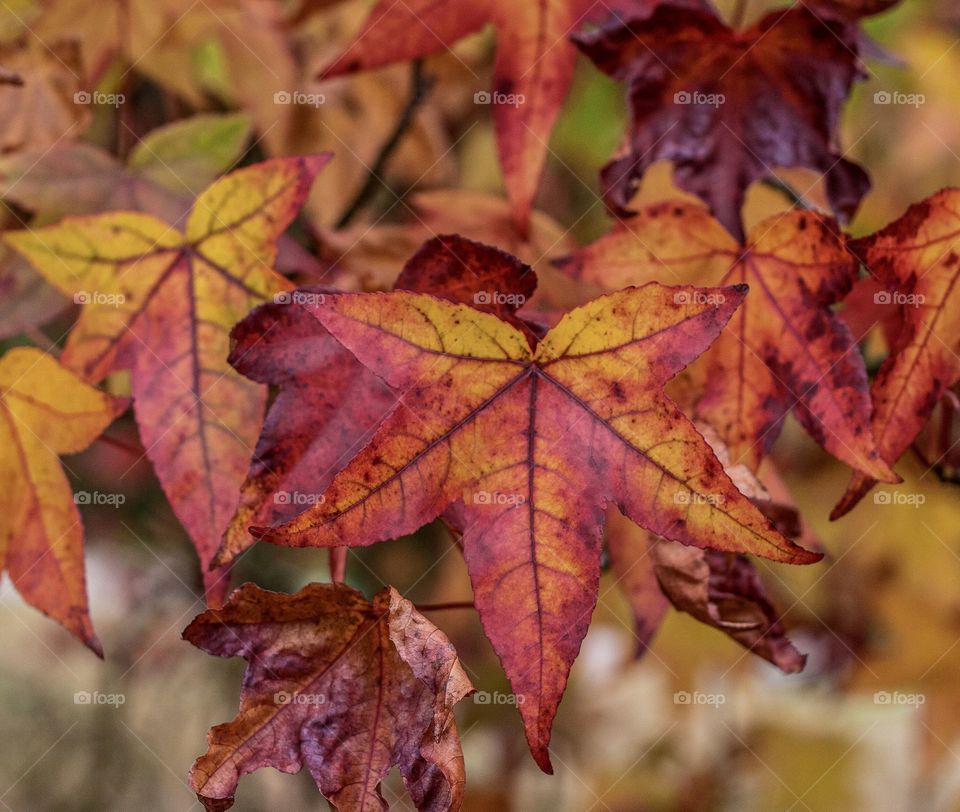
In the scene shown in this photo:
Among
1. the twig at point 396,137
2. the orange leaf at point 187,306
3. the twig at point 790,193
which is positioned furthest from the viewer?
the twig at point 396,137

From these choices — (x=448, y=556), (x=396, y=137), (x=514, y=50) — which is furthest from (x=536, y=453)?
(x=448, y=556)

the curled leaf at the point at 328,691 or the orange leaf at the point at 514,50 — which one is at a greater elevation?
the orange leaf at the point at 514,50

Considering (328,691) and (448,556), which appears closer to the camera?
(328,691)

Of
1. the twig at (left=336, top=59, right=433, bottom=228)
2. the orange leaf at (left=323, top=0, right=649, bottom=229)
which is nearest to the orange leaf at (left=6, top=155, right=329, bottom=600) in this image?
the orange leaf at (left=323, top=0, right=649, bottom=229)

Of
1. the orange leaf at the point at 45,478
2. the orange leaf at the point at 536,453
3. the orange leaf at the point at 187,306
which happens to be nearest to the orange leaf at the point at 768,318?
the orange leaf at the point at 536,453

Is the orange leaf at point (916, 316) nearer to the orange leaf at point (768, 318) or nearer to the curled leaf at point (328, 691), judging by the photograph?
the orange leaf at point (768, 318)

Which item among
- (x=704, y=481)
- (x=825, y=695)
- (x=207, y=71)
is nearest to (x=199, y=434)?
(x=704, y=481)

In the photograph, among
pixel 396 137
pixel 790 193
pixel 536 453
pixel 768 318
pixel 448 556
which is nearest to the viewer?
pixel 536 453

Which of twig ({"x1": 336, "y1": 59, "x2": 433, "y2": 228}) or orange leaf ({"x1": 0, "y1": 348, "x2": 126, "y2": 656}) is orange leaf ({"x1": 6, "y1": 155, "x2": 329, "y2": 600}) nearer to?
orange leaf ({"x1": 0, "y1": 348, "x2": 126, "y2": 656})

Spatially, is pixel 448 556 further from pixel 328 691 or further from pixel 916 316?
pixel 916 316
